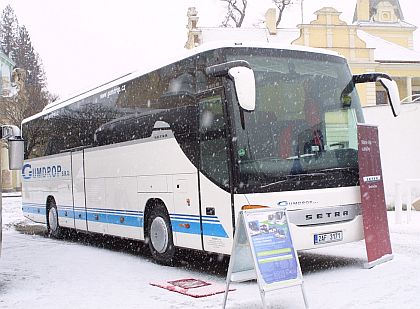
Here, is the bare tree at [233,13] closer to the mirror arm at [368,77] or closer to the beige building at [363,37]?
the beige building at [363,37]

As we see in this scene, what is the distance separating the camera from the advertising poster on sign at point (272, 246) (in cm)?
721

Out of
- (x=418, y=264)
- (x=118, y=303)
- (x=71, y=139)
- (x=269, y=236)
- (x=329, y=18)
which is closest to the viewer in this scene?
(x=269, y=236)

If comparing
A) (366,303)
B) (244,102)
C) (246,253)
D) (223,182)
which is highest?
(244,102)

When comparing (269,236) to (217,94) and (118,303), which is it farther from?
(217,94)

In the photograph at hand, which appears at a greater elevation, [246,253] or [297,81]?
[297,81]

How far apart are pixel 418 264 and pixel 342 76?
3.18 m

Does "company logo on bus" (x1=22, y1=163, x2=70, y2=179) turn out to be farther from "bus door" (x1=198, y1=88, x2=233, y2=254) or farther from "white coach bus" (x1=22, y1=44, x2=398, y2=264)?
"bus door" (x1=198, y1=88, x2=233, y2=254)

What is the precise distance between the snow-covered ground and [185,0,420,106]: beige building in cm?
2822

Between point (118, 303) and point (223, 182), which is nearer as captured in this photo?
point (118, 303)

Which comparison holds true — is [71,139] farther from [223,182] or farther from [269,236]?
[269,236]

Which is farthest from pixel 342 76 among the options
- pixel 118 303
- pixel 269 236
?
pixel 118 303

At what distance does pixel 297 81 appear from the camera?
9.67 meters

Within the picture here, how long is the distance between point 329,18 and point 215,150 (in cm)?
3394

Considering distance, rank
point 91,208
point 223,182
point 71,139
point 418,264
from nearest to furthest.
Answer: point 223,182 < point 418,264 < point 91,208 < point 71,139
